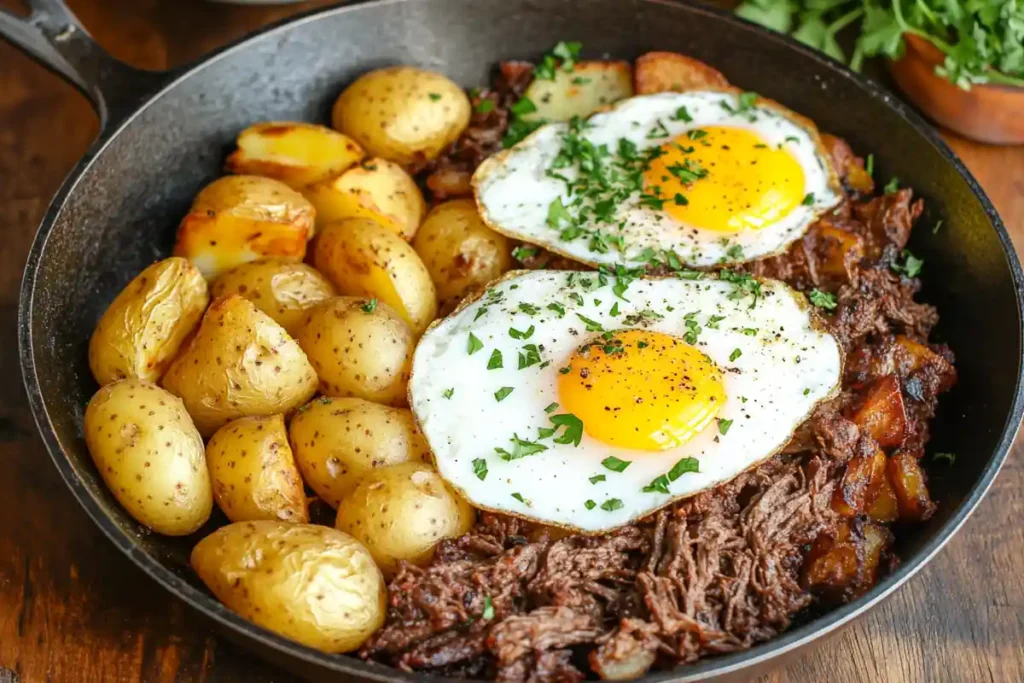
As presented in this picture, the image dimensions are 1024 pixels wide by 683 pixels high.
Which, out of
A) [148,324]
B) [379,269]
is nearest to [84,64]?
[148,324]

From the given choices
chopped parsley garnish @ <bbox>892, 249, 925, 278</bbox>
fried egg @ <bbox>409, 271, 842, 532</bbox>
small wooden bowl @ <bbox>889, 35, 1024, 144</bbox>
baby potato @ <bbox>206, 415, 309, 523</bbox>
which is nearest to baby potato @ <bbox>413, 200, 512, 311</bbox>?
fried egg @ <bbox>409, 271, 842, 532</bbox>

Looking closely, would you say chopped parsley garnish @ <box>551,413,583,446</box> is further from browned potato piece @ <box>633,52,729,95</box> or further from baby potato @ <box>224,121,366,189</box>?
browned potato piece @ <box>633,52,729,95</box>

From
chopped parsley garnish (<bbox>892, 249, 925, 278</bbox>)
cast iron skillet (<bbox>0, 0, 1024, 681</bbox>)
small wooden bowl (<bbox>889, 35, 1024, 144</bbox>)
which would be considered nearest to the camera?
cast iron skillet (<bbox>0, 0, 1024, 681</bbox>)

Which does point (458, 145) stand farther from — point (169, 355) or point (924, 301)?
point (924, 301)

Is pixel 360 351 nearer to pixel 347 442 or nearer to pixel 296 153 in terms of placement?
pixel 347 442

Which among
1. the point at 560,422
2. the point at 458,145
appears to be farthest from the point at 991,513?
the point at 458,145

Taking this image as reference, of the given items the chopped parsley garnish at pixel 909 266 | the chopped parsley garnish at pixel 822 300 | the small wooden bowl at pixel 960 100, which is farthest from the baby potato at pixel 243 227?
the small wooden bowl at pixel 960 100

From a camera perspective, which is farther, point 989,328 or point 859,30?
point 859,30

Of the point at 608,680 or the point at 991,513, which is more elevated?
the point at 608,680
